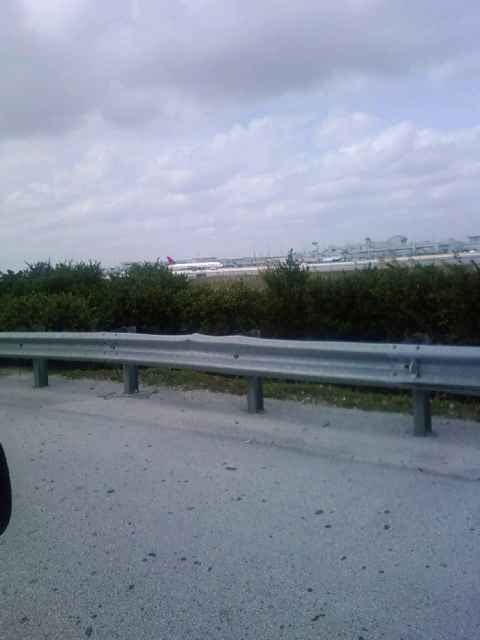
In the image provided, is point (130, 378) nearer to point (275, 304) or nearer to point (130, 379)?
point (130, 379)

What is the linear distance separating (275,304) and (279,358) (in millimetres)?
3763

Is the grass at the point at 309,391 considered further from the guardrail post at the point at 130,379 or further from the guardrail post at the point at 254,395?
the guardrail post at the point at 254,395

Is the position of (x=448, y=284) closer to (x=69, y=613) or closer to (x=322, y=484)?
(x=322, y=484)

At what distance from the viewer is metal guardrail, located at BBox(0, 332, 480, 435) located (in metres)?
6.68

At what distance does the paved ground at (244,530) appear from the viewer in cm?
385

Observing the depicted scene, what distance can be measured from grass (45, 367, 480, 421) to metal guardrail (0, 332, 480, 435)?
84 cm

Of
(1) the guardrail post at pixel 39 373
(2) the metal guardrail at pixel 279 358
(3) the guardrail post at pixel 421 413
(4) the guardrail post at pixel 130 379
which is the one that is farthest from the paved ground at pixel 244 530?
(1) the guardrail post at pixel 39 373

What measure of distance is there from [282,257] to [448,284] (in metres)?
3.60

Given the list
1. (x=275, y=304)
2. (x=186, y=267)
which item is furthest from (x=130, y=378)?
(x=186, y=267)

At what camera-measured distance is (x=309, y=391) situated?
9242 mm

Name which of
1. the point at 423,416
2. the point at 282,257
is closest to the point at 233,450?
the point at 423,416

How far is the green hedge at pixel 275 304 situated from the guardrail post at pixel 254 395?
9.19 feet

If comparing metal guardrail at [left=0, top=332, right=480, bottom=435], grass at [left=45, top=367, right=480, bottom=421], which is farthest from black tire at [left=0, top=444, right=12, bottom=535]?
grass at [left=45, top=367, right=480, bottom=421]

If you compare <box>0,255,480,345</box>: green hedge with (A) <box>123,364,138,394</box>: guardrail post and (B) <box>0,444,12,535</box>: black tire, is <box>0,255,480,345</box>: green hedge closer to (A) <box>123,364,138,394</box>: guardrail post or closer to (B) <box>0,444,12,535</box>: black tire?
(A) <box>123,364,138,394</box>: guardrail post
